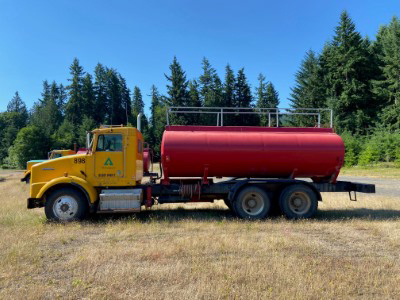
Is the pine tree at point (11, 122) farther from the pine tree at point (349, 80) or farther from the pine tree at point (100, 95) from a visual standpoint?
the pine tree at point (349, 80)

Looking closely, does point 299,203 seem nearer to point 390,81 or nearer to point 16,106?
point 390,81

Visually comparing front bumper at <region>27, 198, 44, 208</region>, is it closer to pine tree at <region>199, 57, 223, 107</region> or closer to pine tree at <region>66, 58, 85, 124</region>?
pine tree at <region>199, 57, 223, 107</region>

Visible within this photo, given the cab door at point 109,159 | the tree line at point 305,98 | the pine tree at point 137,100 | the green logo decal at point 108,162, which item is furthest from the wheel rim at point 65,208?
the pine tree at point 137,100

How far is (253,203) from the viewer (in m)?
10.1

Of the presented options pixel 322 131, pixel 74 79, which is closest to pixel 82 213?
pixel 322 131

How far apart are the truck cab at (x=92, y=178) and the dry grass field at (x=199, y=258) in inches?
19.9

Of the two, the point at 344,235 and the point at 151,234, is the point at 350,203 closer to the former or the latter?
the point at 344,235

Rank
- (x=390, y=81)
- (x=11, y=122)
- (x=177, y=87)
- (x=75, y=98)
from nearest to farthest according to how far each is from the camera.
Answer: (x=390, y=81) < (x=177, y=87) < (x=75, y=98) < (x=11, y=122)

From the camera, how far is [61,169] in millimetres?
9570

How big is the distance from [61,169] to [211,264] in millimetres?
5961

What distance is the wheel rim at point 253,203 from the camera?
9953 millimetres

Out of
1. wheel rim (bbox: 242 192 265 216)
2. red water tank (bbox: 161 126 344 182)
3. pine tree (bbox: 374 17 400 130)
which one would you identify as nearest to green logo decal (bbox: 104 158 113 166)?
red water tank (bbox: 161 126 344 182)

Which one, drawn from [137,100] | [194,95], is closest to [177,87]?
[194,95]

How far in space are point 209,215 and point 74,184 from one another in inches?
166
